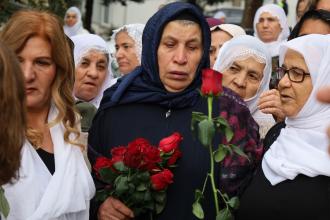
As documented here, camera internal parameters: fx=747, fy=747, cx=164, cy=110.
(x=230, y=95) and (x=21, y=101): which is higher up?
(x=21, y=101)

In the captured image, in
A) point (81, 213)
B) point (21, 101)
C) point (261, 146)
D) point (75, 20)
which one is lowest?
point (75, 20)

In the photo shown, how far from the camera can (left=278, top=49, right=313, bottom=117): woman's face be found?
11.9 feet

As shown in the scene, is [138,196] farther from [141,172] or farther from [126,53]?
[126,53]

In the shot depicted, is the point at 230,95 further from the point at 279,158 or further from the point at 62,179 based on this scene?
the point at 62,179

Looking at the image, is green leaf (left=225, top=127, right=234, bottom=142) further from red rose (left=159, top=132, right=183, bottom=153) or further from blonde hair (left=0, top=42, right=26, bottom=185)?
blonde hair (left=0, top=42, right=26, bottom=185)

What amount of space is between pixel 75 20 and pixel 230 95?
1077cm

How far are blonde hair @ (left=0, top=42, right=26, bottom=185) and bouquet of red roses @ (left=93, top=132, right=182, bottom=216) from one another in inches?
31.5

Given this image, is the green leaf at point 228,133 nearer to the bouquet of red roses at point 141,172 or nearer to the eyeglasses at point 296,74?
the bouquet of red roses at point 141,172

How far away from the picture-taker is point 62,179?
3586 mm

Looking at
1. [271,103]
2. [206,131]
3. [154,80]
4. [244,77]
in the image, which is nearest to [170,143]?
[206,131]

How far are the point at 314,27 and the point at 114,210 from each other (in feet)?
6.90

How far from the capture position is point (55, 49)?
3791mm

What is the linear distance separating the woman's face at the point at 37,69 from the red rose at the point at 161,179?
75 cm

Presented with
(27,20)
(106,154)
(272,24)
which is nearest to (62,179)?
(106,154)
